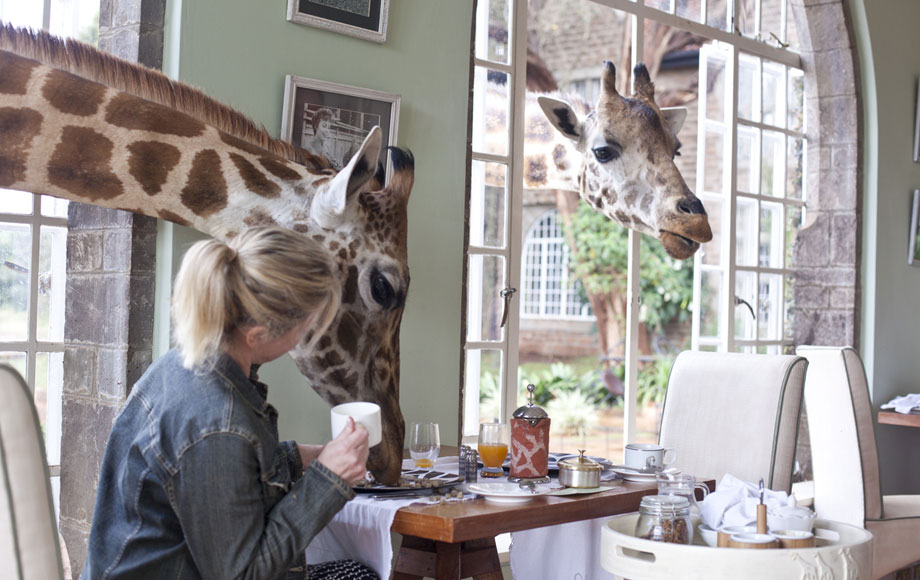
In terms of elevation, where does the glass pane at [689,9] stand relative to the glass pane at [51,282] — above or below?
above

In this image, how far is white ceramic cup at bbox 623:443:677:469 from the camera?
2613 millimetres

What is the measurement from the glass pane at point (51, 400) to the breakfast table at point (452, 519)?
0.87 meters

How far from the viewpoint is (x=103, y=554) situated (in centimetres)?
160

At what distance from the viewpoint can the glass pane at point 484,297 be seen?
141 inches

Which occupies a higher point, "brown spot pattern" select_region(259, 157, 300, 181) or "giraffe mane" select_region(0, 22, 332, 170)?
"giraffe mane" select_region(0, 22, 332, 170)

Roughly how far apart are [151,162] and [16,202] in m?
0.54

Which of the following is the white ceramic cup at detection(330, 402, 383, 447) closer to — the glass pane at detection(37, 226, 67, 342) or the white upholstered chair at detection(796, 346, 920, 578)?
the glass pane at detection(37, 226, 67, 342)

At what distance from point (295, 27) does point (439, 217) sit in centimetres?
78

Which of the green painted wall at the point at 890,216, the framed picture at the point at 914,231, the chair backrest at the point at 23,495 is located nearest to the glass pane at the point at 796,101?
the green painted wall at the point at 890,216

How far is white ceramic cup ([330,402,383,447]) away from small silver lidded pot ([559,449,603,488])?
0.67 metres

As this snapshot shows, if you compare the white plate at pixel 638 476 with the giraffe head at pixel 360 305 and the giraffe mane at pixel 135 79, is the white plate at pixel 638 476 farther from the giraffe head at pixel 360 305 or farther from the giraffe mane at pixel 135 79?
the giraffe mane at pixel 135 79

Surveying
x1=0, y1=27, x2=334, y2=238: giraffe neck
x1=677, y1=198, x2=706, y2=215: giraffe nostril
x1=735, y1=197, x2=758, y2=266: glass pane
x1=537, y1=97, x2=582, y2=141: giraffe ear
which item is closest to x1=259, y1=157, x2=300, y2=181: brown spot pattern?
x1=0, y1=27, x2=334, y2=238: giraffe neck

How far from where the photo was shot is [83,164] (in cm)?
231

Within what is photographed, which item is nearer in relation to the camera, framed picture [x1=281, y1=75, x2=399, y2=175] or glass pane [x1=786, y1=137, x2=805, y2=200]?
framed picture [x1=281, y1=75, x2=399, y2=175]
